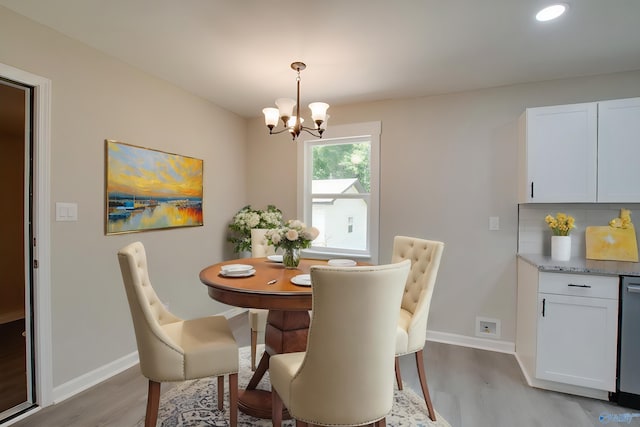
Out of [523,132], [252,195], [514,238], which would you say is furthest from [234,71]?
[514,238]

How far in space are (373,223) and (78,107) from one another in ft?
8.84

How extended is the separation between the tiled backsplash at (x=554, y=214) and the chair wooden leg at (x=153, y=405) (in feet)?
9.77

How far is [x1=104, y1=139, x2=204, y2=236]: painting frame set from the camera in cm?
242

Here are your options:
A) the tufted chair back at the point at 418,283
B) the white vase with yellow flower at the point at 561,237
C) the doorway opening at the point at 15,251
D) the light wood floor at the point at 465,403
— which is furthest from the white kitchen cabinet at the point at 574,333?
the doorway opening at the point at 15,251

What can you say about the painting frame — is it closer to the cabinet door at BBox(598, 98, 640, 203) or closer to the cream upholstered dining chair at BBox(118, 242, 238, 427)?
the cream upholstered dining chair at BBox(118, 242, 238, 427)

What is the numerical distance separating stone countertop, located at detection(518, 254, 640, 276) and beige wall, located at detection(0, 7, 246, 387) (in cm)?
313

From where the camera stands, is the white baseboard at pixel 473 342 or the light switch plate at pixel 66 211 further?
the white baseboard at pixel 473 342

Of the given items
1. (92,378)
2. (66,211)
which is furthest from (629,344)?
(66,211)

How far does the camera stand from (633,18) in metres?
1.86

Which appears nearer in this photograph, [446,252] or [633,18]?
[633,18]

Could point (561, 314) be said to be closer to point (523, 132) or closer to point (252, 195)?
point (523, 132)

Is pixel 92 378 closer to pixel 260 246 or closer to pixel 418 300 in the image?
pixel 260 246

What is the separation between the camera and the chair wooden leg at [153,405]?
153 centimetres

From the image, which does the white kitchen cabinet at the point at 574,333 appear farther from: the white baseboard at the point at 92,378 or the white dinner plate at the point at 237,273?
the white baseboard at the point at 92,378
